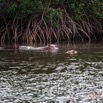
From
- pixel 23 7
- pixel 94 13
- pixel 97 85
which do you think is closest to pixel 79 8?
pixel 94 13

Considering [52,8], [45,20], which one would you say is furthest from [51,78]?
[52,8]

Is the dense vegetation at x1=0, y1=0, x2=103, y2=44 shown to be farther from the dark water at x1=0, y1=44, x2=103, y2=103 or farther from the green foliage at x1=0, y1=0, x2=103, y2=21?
the dark water at x1=0, y1=44, x2=103, y2=103

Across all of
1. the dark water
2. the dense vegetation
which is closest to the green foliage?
the dense vegetation

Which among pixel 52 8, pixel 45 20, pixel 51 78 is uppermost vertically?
pixel 52 8

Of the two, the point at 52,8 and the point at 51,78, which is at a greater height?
the point at 52,8

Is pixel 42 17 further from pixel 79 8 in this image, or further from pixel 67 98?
pixel 67 98

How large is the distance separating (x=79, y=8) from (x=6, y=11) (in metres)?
5.28

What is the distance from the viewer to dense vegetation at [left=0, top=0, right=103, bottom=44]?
106ft

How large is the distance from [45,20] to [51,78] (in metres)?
16.8

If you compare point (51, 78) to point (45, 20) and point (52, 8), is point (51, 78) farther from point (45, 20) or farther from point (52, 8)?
point (52, 8)

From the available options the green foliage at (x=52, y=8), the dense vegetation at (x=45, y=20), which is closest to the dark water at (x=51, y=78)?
the dense vegetation at (x=45, y=20)

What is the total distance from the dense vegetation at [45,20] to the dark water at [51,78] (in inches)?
Answer: 336

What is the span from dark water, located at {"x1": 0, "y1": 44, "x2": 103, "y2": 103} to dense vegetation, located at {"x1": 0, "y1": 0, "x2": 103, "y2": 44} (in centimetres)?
854

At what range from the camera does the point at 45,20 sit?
108 ft
